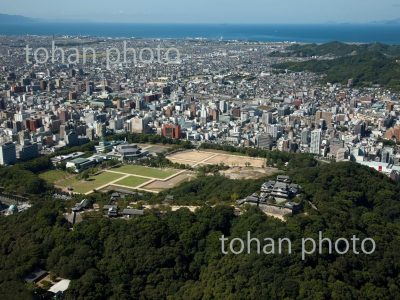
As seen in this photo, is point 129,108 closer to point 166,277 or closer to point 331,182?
point 331,182

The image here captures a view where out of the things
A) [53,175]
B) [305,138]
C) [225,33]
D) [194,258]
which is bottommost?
[53,175]

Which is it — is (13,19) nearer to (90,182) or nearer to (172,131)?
(172,131)

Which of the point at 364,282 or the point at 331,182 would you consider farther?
the point at 331,182

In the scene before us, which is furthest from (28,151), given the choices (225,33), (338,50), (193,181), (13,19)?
(13,19)

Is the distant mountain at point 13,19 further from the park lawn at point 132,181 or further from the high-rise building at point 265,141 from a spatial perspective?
the park lawn at point 132,181

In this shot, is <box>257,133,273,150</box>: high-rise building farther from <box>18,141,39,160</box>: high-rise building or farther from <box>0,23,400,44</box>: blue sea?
<box>0,23,400,44</box>: blue sea

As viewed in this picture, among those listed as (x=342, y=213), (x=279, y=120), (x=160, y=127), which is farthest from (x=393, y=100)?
(x=342, y=213)

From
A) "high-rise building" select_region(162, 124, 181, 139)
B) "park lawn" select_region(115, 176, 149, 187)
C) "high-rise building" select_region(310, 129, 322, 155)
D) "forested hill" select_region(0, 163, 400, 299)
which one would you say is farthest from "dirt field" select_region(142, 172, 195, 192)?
"high-rise building" select_region(310, 129, 322, 155)
